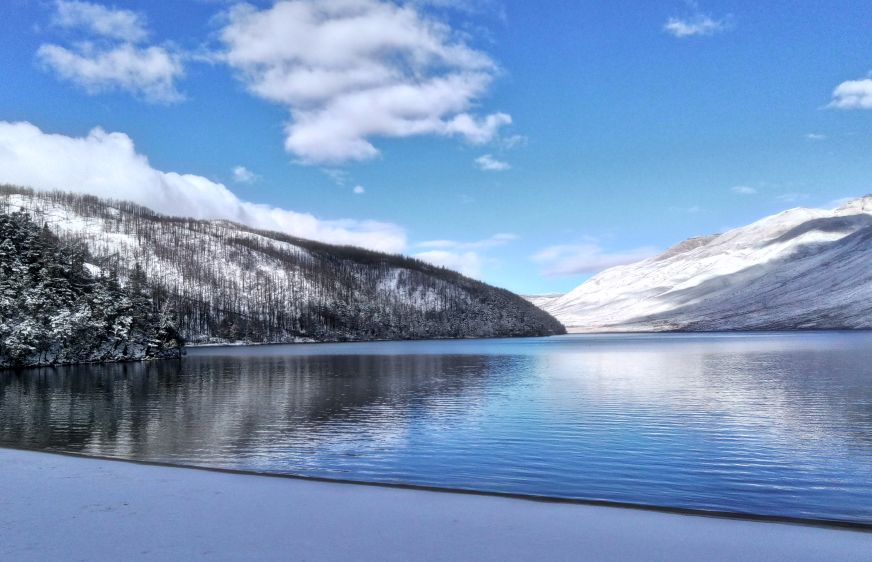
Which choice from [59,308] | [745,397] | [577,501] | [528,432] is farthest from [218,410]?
[59,308]

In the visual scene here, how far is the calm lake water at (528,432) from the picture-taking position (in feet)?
61.7

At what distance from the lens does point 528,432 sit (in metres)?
28.2

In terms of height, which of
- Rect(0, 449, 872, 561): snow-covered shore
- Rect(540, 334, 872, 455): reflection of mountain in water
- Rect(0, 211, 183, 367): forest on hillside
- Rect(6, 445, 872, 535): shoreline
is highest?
Rect(0, 211, 183, 367): forest on hillside

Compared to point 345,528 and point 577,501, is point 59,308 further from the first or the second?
point 577,501

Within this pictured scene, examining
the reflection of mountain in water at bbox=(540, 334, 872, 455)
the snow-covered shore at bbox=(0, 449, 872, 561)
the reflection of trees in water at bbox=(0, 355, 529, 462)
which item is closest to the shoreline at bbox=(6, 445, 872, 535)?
the snow-covered shore at bbox=(0, 449, 872, 561)

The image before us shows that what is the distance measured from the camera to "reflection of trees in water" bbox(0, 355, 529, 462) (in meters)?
26.6

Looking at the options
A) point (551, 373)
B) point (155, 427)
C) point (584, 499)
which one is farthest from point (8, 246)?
point (584, 499)

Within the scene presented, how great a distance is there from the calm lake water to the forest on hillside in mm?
27998

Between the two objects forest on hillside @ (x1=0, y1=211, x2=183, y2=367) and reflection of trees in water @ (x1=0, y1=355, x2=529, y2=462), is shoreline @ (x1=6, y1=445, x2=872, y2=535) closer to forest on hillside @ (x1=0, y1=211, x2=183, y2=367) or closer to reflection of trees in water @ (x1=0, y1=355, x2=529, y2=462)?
reflection of trees in water @ (x1=0, y1=355, x2=529, y2=462)

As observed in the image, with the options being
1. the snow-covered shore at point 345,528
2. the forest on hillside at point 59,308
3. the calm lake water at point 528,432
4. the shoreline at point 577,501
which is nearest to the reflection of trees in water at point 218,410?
the calm lake water at point 528,432

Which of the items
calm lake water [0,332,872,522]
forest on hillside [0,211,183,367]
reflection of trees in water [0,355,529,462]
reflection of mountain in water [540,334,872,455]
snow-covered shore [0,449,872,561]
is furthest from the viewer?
forest on hillside [0,211,183,367]

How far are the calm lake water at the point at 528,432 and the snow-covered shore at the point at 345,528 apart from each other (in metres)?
3.63

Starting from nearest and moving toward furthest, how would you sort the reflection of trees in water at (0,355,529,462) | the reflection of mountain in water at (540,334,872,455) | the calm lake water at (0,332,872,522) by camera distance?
the calm lake water at (0,332,872,522) → the reflection of trees in water at (0,355,529,462) → the reflection of mountain in water at (540,334,872,455)

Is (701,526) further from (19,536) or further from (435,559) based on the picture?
(19,536)
